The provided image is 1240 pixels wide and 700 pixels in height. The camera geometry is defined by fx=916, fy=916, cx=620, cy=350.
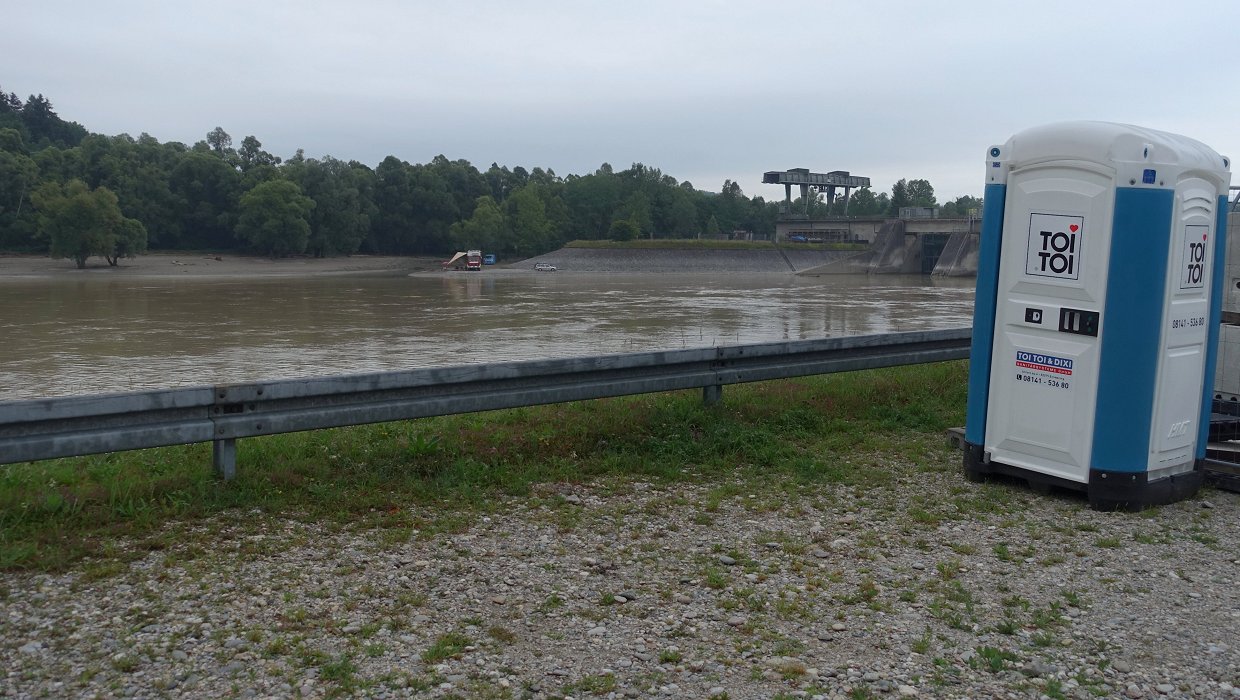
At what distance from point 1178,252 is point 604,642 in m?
4.65

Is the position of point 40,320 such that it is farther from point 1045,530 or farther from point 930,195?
point 930,195

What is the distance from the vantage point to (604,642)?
3.84 metres

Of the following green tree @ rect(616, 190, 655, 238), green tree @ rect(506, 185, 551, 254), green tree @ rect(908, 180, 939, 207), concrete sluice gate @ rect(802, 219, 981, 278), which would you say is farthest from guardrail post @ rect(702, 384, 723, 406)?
green tree @ rect(908, 180, 939, 207)

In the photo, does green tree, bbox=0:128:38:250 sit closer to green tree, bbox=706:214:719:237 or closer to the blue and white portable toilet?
green tree, bbox=706:214:719:237

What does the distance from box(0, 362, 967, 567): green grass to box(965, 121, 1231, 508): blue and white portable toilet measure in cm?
103

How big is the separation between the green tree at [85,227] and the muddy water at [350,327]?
3391 centimetres

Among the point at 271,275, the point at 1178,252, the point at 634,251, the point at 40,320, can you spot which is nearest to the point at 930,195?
the point at 634,251

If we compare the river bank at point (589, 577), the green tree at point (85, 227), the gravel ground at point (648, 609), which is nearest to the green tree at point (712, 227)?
the green tree at point (85, 227)

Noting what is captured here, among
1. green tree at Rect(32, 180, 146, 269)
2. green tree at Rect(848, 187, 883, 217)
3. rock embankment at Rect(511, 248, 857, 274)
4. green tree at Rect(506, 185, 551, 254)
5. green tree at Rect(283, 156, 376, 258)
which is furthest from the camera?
green tree at Rect(848, 187, 883, 217)

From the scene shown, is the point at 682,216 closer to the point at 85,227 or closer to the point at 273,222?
the point at 273,222

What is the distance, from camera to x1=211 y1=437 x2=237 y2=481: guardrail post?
540 cm

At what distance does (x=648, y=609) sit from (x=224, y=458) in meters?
2.80

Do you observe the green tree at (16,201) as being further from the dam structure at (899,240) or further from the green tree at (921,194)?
the green tree at (921,194)

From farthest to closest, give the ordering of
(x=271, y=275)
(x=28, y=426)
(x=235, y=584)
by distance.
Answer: (x=271, y=275)
(x=28, y=426)
(x=235, y=584)
